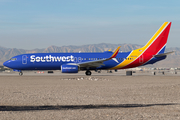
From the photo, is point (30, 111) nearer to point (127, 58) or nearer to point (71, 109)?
point (71, 109)

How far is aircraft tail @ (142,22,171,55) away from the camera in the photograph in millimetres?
51031

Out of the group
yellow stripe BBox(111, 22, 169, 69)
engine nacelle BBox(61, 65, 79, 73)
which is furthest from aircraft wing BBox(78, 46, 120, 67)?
yellow stripe BBox(111, 22, 169, 69)

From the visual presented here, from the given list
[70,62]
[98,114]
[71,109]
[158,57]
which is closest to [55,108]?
[71,109]

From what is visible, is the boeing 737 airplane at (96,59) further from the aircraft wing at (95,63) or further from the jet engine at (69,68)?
the jet engine at (69,68)

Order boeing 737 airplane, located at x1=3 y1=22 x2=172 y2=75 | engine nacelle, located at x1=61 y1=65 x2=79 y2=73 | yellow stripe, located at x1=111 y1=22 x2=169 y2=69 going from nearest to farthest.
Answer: engine nacelle, located at x1=61 y1=65 x2=79 y2=73 < boeing 737 airplane, located at x1=3 y1=22 x2=172 y2=75 < yellow stripe, located at x1=111 y1=22 x2=169 y2=69

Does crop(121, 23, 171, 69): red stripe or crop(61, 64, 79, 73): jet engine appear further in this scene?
crop(121, 23, 171, 69): red stripe

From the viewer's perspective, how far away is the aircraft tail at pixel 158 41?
51031 millimetres

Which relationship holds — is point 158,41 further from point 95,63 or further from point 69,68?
point 69,68

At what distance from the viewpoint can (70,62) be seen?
49.8 m

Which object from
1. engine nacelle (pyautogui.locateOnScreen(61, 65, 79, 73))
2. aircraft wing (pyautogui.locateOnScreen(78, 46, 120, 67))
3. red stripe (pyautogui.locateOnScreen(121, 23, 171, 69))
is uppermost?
red stripe (pyautogui.locateOnScreen(121, 23, 171, 69))

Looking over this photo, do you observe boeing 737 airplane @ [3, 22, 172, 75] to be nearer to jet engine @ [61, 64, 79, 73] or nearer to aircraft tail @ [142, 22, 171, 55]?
aircraft tail @ [142, 22, 171, 55]

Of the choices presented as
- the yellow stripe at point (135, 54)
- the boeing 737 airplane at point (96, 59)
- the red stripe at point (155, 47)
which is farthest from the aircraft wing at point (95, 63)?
the red stripe at point (155, 47)

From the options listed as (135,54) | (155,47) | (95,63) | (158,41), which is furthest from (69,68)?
(158,41)

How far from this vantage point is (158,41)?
51281 mm
